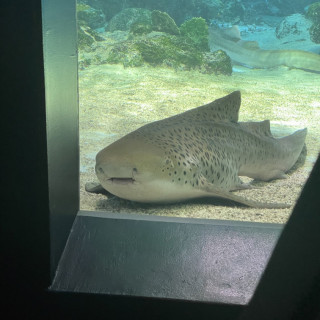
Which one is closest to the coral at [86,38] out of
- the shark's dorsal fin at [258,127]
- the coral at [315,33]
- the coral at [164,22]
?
the coral at [164,22]

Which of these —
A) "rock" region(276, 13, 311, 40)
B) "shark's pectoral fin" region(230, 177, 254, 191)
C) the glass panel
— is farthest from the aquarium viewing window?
"rock" region(276, 13, 311, 40)

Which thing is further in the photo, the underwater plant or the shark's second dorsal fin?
the underwater plant

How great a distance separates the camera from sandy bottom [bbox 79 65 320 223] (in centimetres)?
234

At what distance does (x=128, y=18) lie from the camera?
37.9 feet

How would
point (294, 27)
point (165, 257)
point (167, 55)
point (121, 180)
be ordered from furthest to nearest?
point (294, 27) < point (167, 55) < point (121, 180) < point (165, 257)

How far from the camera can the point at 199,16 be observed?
9.58 meters

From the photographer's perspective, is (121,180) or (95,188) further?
(95,188)

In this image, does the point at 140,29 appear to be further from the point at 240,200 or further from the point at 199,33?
the point at 240,200

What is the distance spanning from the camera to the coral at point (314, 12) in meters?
10.2

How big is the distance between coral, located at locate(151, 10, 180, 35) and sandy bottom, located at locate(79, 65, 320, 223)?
2.08 metres

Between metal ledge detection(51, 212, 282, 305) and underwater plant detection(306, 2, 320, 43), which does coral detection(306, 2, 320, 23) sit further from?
metal ledge detection(51, 212, 282, 305)

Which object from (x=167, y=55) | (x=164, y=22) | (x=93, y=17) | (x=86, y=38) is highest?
(x=164, y=22)


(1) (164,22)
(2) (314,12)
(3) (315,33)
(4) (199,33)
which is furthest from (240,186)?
(2) (314,12)

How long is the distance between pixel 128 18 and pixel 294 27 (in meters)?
4.92
